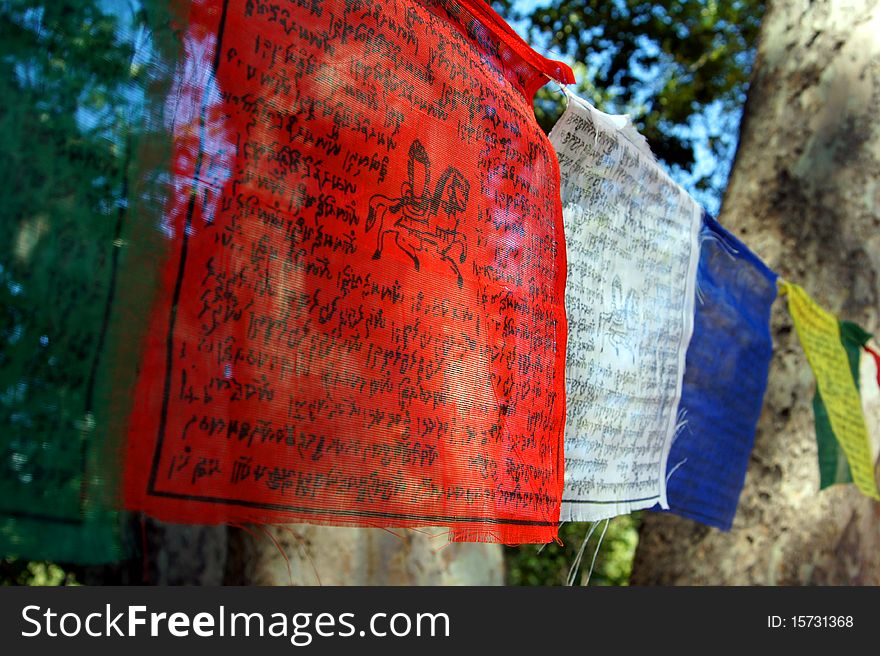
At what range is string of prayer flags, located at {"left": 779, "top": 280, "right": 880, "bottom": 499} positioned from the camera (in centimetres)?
241

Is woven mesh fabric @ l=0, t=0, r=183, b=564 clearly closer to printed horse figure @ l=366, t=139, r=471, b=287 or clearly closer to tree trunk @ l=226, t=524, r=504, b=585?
printed horse figure @ l=366, t=139, r=471, b=287

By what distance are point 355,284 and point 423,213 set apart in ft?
0.55

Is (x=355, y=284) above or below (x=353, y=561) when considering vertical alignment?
above

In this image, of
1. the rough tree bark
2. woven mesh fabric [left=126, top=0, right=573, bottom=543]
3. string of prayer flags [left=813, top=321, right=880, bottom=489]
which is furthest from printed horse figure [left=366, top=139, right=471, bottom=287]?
the rough tree bark

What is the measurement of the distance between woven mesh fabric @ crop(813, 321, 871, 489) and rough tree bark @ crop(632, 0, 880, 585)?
7.5 inches

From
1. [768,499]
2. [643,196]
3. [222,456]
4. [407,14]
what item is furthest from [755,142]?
[222,456]

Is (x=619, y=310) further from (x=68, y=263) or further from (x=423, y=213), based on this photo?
(x=68, y=263)

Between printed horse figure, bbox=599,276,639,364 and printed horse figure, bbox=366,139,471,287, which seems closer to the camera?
printed horse figure, bbox=366,139,471,287

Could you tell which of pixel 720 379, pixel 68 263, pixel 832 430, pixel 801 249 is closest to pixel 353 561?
pixel 720 379

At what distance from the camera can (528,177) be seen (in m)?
1.32

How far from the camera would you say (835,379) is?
8.18 feet

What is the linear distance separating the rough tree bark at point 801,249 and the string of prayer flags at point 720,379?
0.56 m

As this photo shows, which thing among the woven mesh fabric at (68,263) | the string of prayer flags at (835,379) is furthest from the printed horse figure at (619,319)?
the woven mesh fabric at (68,263)

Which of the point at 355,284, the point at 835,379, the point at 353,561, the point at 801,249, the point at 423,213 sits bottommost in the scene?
Result: the point at 353,561
